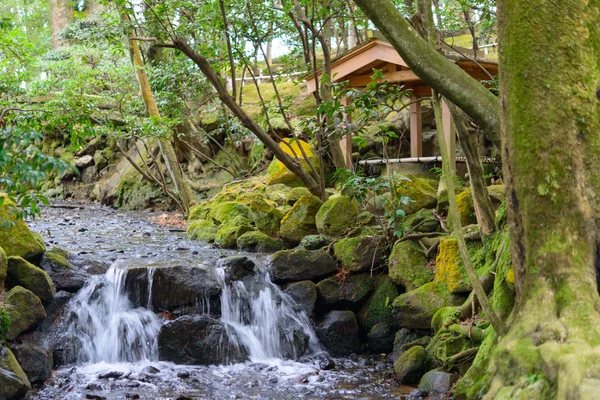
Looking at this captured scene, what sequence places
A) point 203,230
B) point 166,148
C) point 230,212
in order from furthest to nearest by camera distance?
point 166,148
point 230,212
point 203,230

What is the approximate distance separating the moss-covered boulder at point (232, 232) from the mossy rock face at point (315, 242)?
2064 millimetres

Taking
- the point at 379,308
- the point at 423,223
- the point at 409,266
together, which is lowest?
the point at 379,308

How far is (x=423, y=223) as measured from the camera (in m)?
9.92

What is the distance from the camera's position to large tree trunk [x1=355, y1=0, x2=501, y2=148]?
216 inches

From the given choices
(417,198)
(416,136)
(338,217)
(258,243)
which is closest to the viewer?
(417,198)

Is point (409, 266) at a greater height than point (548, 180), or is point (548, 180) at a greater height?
point (548, 180)

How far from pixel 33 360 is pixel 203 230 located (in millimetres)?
6698

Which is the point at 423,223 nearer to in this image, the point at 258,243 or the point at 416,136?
the point at 258,243

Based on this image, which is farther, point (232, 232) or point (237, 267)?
point (232, 232)

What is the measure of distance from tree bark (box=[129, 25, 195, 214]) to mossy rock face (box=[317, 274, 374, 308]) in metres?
8.28

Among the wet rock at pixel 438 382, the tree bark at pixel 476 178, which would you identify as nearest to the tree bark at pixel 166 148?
the tree bark at pixel 476 178

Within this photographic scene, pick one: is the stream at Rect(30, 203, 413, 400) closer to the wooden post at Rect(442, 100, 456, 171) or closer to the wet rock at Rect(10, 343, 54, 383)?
the wet rock at Rect(10, 343, 54, 383)

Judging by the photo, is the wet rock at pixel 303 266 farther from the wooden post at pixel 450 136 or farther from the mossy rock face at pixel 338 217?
the wooden post at pixel 450 136

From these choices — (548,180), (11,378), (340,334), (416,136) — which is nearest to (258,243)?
(340,334)
